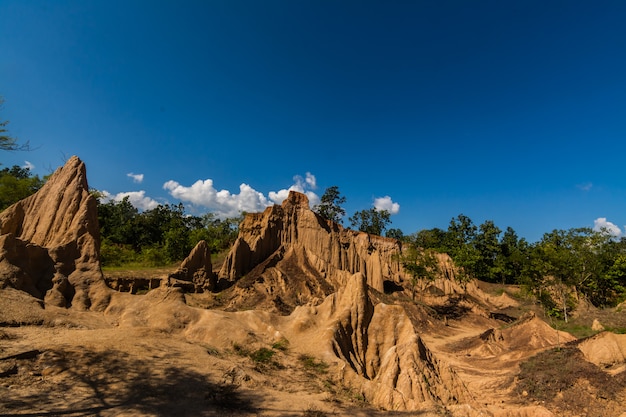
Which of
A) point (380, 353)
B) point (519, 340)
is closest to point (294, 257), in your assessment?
point (519, 340)

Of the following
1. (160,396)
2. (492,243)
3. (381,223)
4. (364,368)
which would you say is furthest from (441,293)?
(160,396)

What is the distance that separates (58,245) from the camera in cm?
1445

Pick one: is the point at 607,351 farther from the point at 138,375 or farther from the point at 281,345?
the point at 138,375

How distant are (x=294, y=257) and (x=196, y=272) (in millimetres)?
12056

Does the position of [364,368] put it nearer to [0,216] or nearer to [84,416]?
[84,416]

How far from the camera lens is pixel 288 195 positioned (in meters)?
41.8

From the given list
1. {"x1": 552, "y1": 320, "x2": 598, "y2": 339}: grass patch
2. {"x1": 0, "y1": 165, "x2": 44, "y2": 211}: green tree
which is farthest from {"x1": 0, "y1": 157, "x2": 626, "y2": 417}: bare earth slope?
{"x1": 0, "y1": 165, "x2": 44, "y2": 211}: green tree

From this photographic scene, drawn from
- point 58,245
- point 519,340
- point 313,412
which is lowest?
point 519,340

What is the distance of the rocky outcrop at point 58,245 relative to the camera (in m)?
12.4

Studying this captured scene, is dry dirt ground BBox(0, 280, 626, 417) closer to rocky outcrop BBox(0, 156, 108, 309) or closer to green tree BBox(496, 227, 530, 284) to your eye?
rocky outcrop BBox(0, 156, 108, 309)

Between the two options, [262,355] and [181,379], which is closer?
[181,379]

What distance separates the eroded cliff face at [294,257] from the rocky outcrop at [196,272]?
3.05 m

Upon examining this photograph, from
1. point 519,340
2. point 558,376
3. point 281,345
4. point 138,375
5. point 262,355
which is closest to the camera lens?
point 138,375

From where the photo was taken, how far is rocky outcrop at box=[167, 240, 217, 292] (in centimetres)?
2750
